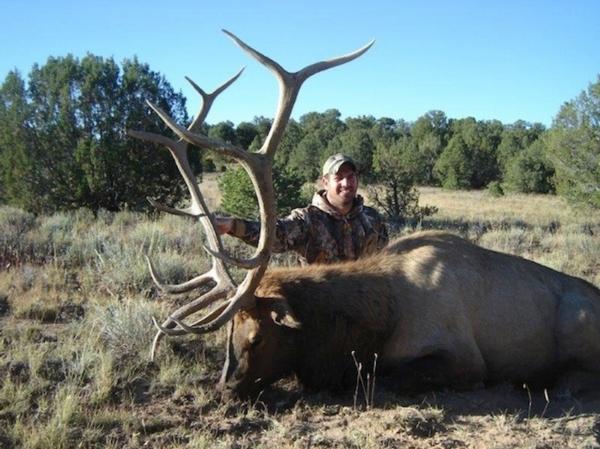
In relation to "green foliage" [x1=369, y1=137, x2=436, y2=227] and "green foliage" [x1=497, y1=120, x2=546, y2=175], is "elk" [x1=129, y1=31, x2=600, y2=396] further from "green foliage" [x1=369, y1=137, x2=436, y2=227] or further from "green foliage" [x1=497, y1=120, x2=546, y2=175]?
"green foliage" [x1=497, y1=120, x2=546, y2=175]

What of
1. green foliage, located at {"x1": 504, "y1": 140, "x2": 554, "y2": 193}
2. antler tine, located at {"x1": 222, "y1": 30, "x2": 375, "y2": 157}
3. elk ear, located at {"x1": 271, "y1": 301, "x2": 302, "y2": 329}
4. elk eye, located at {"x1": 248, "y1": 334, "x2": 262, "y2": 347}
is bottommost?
elk eye, located at {"x1": 248, "y1": 334, "x2": 262, "y2": 347}

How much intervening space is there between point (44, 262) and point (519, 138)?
47.3 meters

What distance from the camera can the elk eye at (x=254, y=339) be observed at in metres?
3.63

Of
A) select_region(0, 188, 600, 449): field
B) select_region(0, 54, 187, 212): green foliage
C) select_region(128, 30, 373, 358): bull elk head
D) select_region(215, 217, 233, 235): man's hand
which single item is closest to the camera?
select_region(0, 188, 600, 449): field

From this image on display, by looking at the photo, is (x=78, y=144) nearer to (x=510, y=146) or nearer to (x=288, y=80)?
(x=288, y=80)

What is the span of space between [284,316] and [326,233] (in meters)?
1.78

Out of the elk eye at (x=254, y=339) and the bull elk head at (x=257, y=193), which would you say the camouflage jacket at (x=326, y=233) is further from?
the elk eye at (x=254, y=339)

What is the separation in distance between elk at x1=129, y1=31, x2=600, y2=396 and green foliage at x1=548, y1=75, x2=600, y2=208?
13.4m

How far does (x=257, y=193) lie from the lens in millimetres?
3586

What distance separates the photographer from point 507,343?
422cm

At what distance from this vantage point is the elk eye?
363cm

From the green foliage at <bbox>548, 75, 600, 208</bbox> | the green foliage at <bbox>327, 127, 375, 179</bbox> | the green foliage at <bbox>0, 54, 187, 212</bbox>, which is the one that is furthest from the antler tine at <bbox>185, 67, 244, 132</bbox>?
the green foliage at <bbox>327, 127, 375, 179</bbox>

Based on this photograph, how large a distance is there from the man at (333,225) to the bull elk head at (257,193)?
1270 millimetres

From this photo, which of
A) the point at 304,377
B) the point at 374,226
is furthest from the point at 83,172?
the point at 304,377
